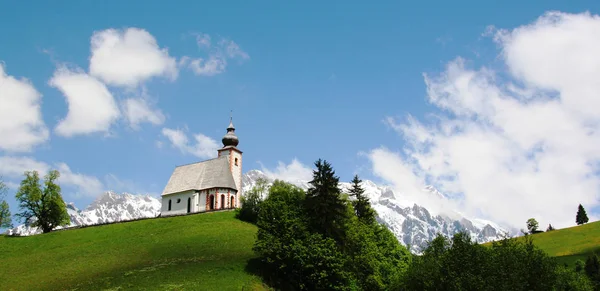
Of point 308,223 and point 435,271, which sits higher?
point 308,223

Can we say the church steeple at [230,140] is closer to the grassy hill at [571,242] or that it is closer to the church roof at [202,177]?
the church roof at [202,177]

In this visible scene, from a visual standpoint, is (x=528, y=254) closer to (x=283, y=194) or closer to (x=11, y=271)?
(x=283, y=194)

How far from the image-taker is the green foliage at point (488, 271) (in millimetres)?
49938

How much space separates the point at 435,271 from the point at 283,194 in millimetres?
23694

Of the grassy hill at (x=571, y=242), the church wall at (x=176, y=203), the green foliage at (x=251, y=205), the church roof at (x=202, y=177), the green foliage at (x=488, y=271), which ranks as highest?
the church roof at (x=202, y=177)

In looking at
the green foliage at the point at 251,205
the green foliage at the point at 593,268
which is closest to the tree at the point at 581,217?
the green foliage at the point at 593,268

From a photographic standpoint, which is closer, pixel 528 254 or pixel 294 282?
pixel 528 254

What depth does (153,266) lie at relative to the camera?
60469 millimetres

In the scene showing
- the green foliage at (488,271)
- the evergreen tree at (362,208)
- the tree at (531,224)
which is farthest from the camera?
the tree at (531,224)

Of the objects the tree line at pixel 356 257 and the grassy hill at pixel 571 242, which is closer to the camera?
the tree line at pixel 356 257

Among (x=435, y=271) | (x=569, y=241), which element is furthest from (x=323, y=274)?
(x=569, y=241)

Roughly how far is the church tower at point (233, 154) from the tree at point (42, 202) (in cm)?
3270

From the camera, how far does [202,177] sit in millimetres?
103750

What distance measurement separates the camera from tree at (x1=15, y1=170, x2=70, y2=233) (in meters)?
95.7
